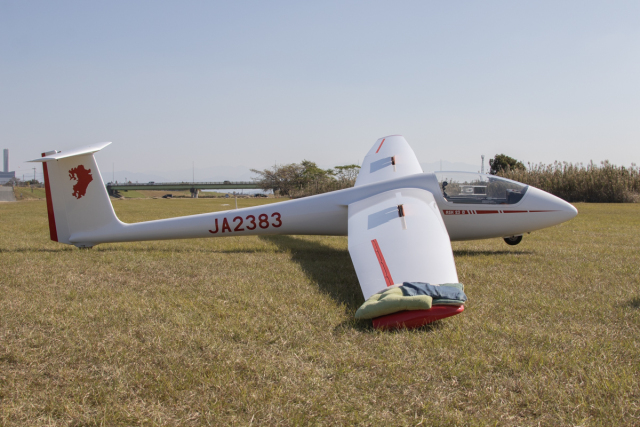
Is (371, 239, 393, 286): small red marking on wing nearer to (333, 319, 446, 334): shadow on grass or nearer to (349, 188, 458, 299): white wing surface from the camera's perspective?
(349, 188, 458, 299): white wing surface

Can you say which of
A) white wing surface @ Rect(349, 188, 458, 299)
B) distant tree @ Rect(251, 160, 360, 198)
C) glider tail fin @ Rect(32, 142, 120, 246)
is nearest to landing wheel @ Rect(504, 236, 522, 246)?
white wing surface @ Rect(349, 188, 458, 299)

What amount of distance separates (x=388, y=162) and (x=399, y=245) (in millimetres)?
6304

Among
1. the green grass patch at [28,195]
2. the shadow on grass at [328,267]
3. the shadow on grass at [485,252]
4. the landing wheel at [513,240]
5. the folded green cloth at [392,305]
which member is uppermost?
the green grass patch at [28,195]

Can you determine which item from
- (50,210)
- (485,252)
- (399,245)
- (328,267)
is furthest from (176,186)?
(399,245)

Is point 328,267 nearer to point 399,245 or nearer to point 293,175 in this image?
point 399,245

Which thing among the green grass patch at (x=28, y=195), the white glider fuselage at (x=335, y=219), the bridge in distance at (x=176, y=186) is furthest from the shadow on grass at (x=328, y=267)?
the bridge in distance at (x=176, y=186)

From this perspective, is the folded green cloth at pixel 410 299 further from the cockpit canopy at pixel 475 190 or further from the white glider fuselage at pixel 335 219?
the cockpit canopy at pixel 475 190

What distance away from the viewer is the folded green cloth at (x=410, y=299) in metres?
3.86

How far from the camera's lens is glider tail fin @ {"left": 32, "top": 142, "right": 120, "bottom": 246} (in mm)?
8016

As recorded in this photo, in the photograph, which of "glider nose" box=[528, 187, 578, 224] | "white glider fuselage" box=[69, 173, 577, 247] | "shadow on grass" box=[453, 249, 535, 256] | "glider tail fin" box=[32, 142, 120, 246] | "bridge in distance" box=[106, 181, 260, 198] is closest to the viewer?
"glider tail fin" box=[32, 142, 120, 246]

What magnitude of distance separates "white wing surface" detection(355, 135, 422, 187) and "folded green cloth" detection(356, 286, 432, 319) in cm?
603

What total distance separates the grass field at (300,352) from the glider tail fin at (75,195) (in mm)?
2181

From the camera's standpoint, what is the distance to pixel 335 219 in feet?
27.6

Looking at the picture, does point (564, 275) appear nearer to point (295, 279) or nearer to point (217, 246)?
point (295, 279)
